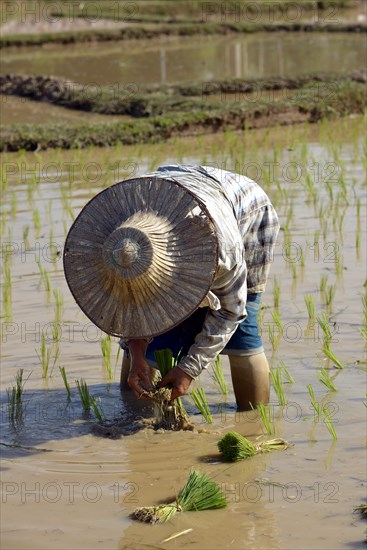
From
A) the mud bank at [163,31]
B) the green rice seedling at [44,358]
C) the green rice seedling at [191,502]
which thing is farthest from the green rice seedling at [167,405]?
the mud bank at [163,31]

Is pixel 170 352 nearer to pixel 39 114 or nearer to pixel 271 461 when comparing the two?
pixel 271 461

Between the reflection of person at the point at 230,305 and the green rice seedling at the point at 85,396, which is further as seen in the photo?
the green rice seedling at the point at 85,396

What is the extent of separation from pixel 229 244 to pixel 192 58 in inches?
400

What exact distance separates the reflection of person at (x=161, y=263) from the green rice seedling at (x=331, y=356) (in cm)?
72

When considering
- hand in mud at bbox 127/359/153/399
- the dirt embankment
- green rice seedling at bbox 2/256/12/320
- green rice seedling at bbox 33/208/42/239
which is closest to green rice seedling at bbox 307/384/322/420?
hand in mud at bbox 127/359/153/399

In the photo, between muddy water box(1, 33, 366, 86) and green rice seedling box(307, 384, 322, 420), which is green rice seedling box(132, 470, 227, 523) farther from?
muddy water box(1, 33, 366, 86)

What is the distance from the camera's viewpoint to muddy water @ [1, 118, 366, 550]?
8.84 ft

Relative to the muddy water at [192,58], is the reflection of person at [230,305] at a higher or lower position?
lower

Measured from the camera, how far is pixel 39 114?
8781 millimetres

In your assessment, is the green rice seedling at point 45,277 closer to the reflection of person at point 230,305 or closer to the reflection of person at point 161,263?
the reflection of person at point 230,305

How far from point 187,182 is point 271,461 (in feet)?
2.90

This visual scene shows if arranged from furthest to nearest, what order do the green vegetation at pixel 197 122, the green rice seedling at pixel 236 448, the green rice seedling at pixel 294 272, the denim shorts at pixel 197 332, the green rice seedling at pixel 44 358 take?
the green vegetation at pixel 197 122
the green rice seedling at pixel 294 272
the green rice seedling at pixel 44 358
the denim shorts at pixel 197 332
the green rice seedling at pixel 236 448

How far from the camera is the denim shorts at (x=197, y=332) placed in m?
3.23

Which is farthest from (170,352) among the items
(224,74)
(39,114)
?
(224,74)
